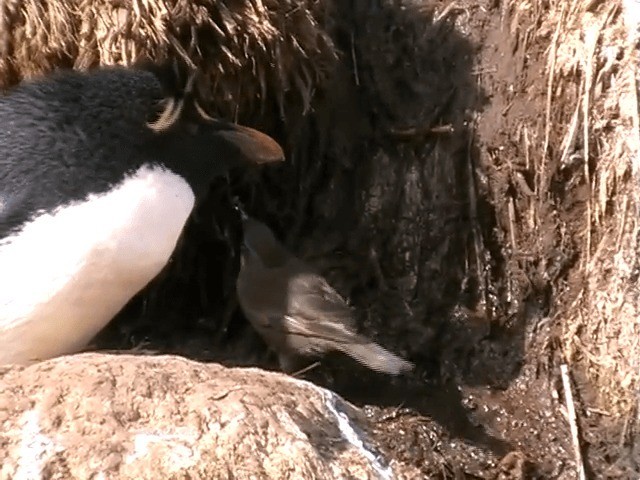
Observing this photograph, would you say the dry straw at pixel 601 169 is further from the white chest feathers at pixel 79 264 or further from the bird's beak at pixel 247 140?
the white chest feathers at pixel 79 264

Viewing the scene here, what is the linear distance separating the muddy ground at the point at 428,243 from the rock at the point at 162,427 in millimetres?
765

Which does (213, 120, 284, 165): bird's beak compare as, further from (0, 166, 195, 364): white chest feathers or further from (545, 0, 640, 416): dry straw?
(545, 0, 640, 416): dry straw

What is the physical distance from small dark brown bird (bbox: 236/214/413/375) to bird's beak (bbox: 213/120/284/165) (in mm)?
324

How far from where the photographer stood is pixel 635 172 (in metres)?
2.33

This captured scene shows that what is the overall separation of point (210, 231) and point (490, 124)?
68cm

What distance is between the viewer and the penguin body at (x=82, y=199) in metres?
1.87

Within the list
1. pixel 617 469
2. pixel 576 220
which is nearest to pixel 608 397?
pixel 617 469

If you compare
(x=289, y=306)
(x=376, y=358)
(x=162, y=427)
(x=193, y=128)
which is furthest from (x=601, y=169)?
(x=162, y=427)

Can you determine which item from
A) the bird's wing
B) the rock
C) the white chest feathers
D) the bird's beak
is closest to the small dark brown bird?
the bird's wing

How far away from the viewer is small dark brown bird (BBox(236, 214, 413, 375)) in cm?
247

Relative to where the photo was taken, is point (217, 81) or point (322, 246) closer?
point (217, 81)

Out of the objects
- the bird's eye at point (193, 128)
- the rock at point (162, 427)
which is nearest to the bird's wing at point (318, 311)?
the bird's eye at point (193, 128)

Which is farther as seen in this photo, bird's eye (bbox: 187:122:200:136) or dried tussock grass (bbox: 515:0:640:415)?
dried tussock grass (bbox: 515:0:640:415)

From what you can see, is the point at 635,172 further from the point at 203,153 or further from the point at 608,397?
the point at 203,153
